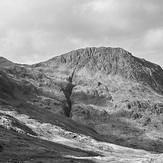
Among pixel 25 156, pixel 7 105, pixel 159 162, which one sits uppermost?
pixel 7 105

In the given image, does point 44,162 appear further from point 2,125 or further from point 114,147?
point 114,147

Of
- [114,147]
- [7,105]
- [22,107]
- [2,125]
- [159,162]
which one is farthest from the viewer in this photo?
[22,107]

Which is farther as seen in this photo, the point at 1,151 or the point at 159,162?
the point at 1,151

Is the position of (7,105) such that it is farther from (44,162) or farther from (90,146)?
(44,162)

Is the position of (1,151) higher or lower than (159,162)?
lower

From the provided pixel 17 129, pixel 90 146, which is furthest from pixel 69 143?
pixel 17 129

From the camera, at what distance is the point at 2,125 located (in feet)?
357

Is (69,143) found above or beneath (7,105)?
beneath

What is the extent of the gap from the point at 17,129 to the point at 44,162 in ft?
194

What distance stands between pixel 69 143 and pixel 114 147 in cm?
2923

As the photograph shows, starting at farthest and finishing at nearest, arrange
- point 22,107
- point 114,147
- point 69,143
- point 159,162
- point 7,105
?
point 22,107 → point 7,105 → point 114,147 → point 69,143 → point 159,162

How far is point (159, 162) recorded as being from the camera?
48.8 metres

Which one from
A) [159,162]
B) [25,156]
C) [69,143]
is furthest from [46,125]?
[159,162]

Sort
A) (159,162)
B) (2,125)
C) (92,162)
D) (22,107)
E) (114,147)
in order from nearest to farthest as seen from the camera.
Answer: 1. (159,162)
2. (92,162)
3. (2,125)
4. (114,147)
5. (22,107)
